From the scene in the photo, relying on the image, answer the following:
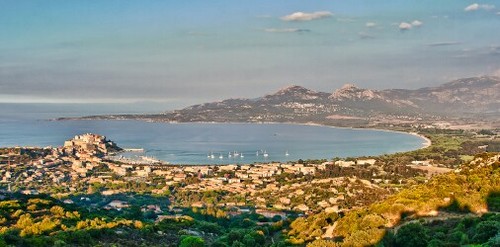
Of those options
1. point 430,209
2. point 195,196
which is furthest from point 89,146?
point 430,209

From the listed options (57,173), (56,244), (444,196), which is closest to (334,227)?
(444,196)

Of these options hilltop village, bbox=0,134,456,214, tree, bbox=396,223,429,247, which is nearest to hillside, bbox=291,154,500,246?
tree, bbox=396,223,429,247

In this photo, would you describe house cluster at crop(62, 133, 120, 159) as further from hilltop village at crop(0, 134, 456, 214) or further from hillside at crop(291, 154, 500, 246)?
hillside at crop(291, 154, 500, 246)

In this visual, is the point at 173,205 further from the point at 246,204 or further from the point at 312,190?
the point at 312,190

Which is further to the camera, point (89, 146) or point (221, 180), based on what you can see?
point (89, 146)

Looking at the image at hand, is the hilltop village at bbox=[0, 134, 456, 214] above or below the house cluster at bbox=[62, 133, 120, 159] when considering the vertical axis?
below

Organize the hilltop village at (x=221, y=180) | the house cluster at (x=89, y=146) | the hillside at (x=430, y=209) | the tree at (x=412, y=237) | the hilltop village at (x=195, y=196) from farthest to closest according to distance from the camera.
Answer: the house cluster at (x=89, y=146) < the hilltop village at (x=221, y=180) < the hilltop village at (x=195, y=196) < the hillside at (x=430, y=209) < the tree at (x=412, y=237)

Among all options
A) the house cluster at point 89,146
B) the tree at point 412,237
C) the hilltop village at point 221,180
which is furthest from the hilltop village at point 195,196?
the tree at point 412,237

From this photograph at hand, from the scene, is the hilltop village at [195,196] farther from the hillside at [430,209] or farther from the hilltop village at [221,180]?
the hillside at [430,209]

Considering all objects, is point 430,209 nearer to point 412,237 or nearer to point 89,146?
point 412,237

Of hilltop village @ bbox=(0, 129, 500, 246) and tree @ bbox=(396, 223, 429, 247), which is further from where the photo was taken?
hilltop village @ bbox=(0, 129, 500, 246)

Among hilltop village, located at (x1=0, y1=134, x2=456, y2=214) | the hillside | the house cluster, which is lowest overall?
hilltop village, located at (x1=0, y1=134, x2=456, y2=214)
